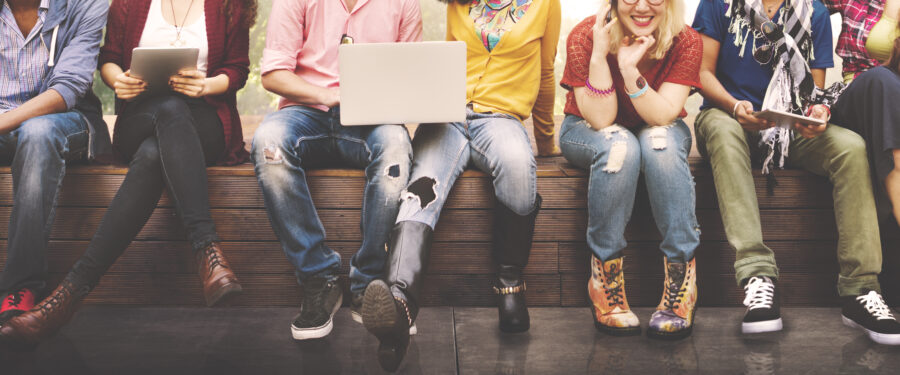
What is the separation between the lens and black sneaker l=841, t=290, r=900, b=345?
71.7 inches

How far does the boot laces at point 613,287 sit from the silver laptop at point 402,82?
56cm

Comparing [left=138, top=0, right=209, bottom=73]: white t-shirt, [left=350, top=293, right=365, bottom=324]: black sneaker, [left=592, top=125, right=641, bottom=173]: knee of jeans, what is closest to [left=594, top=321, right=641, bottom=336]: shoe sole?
[left=592, top=125, right=641, bottom=173]: knee of jeans

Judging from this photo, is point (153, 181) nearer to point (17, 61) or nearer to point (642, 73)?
point (17, 61)

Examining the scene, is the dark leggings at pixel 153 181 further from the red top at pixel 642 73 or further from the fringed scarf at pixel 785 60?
the fringed scarf at pixel 785 60

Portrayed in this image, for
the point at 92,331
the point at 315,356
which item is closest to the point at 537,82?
the point at 315,356

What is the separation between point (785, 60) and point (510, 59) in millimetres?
781

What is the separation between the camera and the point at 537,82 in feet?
7.18

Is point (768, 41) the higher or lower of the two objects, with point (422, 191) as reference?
higher

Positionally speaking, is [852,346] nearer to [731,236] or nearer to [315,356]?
[731,236]

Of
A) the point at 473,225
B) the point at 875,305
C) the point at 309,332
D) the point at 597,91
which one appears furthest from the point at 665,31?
the point at 309,332

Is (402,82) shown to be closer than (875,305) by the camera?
Yes

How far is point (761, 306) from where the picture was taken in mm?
1872

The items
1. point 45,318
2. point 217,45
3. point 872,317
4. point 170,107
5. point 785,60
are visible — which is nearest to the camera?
point 45,318

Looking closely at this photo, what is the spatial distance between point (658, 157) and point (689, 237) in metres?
0.22
